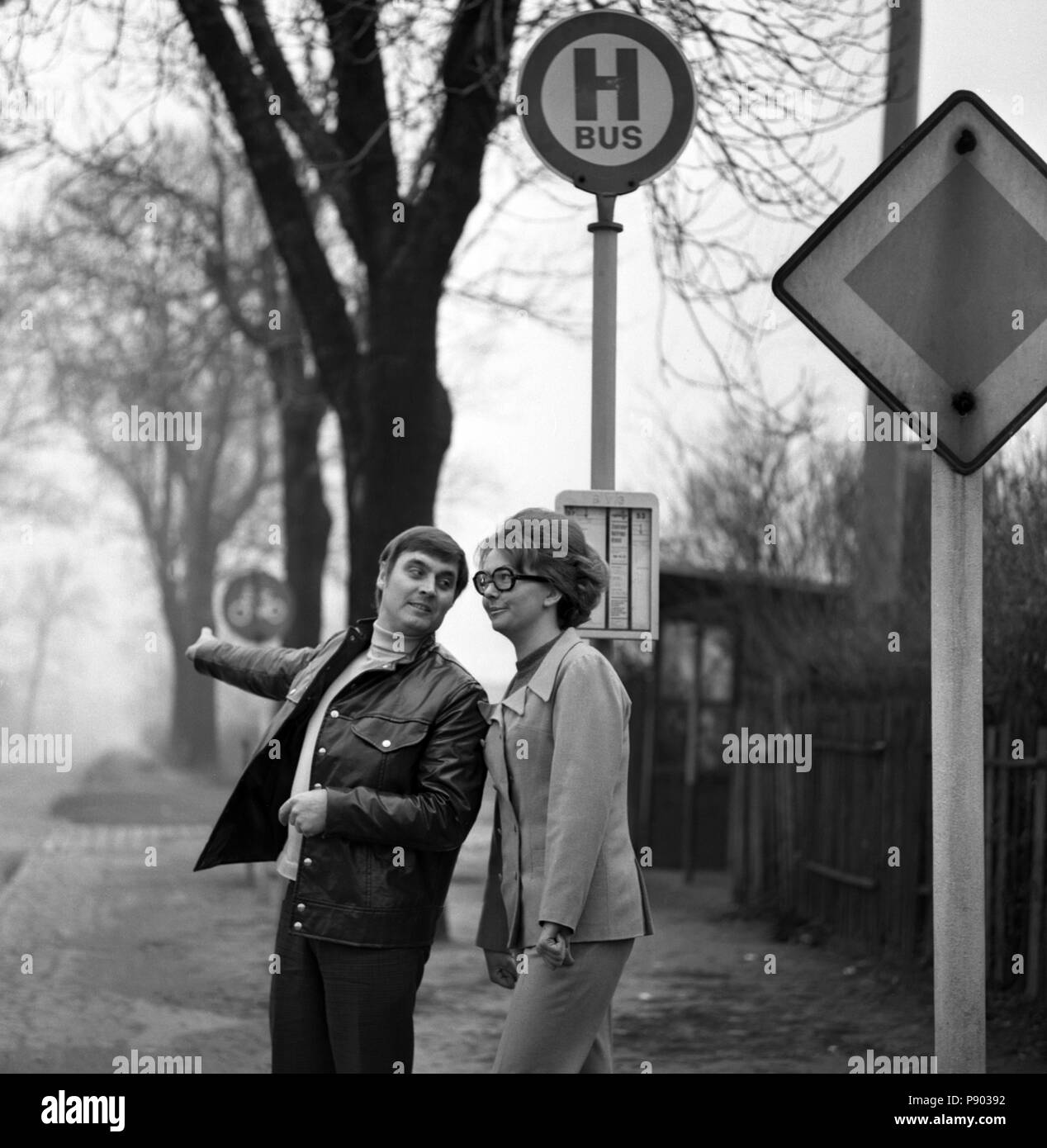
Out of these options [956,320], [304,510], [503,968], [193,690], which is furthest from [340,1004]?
[193,690]

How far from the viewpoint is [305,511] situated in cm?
2017

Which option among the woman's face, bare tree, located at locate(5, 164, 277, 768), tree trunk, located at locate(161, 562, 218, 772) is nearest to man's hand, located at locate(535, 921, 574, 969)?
the woman's face

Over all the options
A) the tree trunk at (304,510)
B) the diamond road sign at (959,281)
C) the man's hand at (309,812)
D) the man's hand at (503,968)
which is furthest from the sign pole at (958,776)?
the tree trunk at (304,510)

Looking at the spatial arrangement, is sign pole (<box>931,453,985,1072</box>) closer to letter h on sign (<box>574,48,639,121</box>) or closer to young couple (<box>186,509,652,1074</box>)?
young couple (<box>186,509,652,1074</box>)

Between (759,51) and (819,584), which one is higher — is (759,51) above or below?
above

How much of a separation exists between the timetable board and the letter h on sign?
1.11m

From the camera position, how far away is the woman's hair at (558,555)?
4453 mm

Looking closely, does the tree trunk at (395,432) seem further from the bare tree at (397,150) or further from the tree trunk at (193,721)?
the tree trunk at (193,721)

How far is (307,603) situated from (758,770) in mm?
7645

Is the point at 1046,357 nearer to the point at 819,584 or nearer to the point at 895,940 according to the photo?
the point at 895,940

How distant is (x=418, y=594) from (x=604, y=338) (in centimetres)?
100

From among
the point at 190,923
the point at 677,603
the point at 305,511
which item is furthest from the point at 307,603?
the point at 190,923

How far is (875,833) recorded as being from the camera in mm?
10750

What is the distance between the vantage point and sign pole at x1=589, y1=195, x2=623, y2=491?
5062 millimetres
